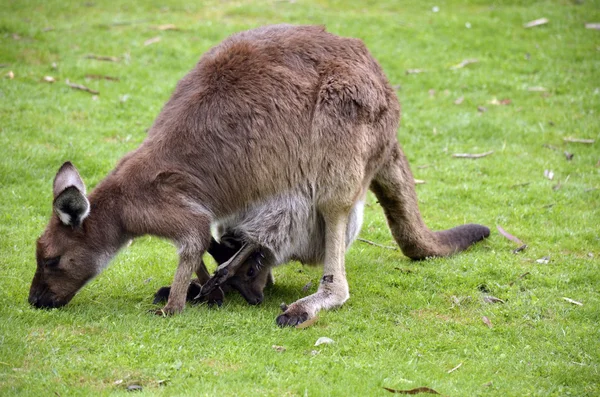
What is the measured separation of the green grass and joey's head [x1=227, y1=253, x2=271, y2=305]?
0.17 m

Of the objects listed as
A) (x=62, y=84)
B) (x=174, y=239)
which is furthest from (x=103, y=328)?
(x=62, y=84)

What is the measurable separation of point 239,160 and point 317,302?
1201 millimetres

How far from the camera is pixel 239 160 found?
581 centimetres

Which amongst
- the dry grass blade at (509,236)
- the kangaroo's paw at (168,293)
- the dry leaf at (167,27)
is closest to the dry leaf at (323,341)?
the kangaroo's paw at (168,293)

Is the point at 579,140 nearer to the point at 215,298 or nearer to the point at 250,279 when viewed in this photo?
the point at 250,279

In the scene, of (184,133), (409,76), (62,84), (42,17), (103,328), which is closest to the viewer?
(103,328)

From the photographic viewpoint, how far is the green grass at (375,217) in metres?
4.97

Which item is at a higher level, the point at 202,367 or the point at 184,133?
the point at 184,133

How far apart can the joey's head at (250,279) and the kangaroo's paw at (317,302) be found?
1.22 ft

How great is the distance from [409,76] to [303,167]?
20.1ft

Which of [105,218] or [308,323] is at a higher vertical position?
[105,218]

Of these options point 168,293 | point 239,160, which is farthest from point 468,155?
point 168,293

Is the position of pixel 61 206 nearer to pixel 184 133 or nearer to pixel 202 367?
pixel 184 133

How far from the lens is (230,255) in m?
6.39
